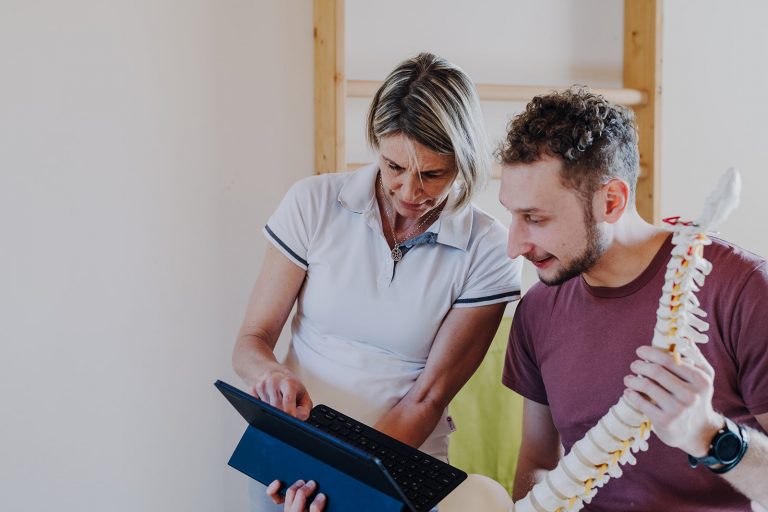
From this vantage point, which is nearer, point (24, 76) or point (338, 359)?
point (338, 359)

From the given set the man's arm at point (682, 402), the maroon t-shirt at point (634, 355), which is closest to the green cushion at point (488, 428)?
the maroon t-shirt at point (634, 355)

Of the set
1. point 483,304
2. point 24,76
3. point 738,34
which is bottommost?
point 483,304

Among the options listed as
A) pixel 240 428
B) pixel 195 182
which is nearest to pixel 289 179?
pixel 195 182

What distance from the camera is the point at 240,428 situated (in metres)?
2.04

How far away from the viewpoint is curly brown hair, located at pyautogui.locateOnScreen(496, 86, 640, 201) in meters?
1.20

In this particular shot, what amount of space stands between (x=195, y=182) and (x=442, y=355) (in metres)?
0.81

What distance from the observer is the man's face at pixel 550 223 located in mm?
1207

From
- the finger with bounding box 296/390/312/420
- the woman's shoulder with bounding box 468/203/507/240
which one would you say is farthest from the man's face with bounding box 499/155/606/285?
the finger with bounding box 296/390/312/420

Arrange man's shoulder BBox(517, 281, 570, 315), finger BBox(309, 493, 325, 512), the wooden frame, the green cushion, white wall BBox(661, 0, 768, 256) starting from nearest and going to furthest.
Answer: finger BBox(309, 493, 325, 512), man's shoulder BBox(517, 281, 570, 315), the wooden frame, the green cushion, white wall BBox(661, 0, 768, 256)

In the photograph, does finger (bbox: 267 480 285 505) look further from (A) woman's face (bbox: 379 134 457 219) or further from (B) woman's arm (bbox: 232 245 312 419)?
(A) woman's face (bbox: 379 134 457 219)

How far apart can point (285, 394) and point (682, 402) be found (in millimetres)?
597

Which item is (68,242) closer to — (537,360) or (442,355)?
(442,355)

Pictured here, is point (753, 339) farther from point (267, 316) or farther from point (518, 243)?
point (267, 316)

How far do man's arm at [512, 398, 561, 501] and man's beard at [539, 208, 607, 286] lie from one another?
0.31m
